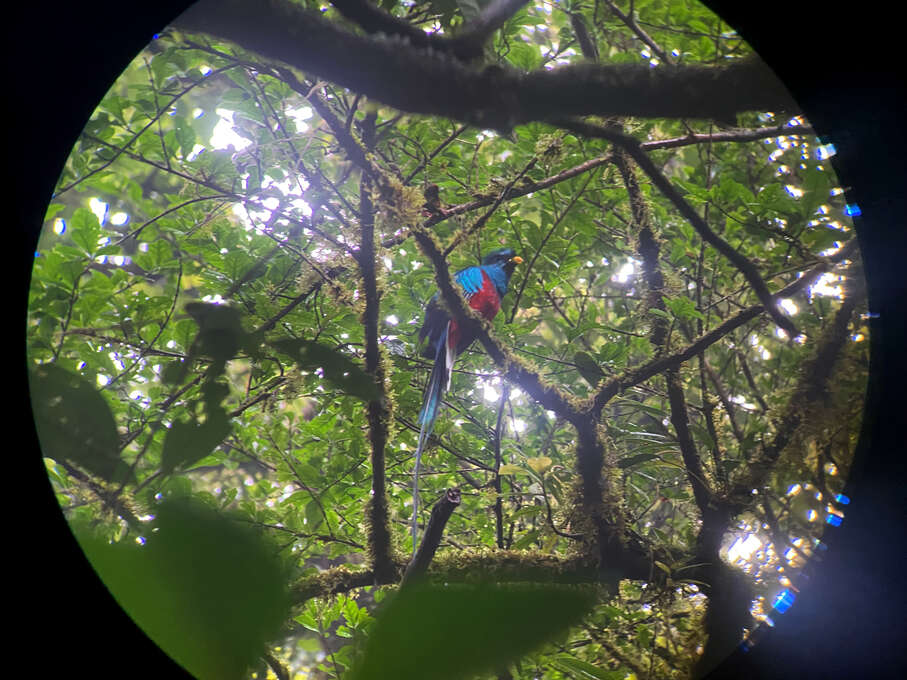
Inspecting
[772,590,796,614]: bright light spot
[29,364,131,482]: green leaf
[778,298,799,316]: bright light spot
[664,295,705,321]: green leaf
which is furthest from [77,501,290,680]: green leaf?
[664,295,705,321]: green leaf

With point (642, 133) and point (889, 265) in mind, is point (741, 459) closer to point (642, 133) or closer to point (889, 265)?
point (642, 133)

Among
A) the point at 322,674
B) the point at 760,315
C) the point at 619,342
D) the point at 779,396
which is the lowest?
the point at 322,674

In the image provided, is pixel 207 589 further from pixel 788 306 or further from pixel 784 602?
pixel 788 306

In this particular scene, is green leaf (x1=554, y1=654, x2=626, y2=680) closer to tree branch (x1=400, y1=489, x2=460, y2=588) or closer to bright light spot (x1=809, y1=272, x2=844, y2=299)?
tree branch (x1=400, y1=489, x2=460, y2=588)

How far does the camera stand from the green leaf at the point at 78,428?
17.3 inches

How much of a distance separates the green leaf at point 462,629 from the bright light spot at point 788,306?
1047 millimetres

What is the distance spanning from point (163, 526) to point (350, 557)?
1.78 meters

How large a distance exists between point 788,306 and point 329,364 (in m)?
1.09

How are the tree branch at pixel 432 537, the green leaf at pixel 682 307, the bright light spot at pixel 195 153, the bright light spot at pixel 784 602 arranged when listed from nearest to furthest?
the bright light spot at pixel 784 602 < the tree branch at pixel 432 537 < the bright light spot at pixel 195 153 < the green leaf at pixel 682 307

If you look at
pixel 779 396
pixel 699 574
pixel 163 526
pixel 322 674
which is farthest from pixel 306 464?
pixel 163 526

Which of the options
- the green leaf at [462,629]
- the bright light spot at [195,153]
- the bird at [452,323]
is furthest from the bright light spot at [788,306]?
the bright light spot at [195,153]

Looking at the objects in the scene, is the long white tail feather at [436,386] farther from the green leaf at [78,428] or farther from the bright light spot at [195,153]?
the green leaf at [78,428]

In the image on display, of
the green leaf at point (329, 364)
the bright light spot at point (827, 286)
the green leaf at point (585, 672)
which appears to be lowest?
the green leaf at point (585, 672)

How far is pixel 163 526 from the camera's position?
354 millimetres
